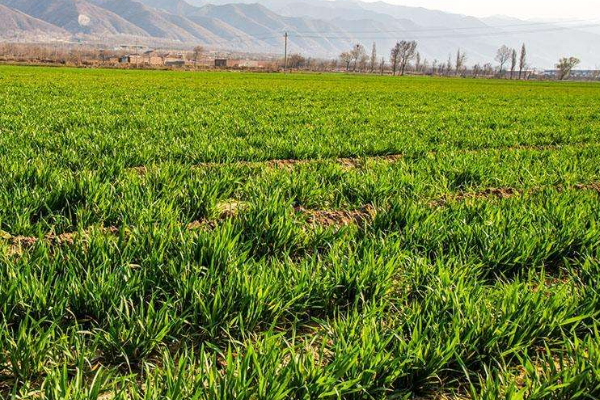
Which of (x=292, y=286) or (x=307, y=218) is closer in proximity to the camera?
(x=292, y=286)

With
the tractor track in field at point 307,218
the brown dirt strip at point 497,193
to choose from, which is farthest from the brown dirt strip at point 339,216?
the brown dirt strip at point 497,193

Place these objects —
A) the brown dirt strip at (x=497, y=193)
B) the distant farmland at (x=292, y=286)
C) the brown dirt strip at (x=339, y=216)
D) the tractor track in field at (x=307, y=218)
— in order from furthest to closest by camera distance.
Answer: the brown dirt strip at (x=497, y=193)
the brown dirt strip at (x=339, y=216)
the tractor track in field at (x=307, y=218)
the distant farmland at (x=292, y=286)

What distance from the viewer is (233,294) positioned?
2.86m

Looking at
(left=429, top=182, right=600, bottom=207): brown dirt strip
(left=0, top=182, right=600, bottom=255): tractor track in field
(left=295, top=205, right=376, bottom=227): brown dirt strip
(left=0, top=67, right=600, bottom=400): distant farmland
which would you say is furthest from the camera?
(left=429, top=182, right=600, bottom=207): brown dirt strip

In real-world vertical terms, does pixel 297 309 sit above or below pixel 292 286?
below

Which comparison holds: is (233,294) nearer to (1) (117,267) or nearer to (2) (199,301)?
(2) (199,301)

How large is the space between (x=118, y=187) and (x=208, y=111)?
10.7m

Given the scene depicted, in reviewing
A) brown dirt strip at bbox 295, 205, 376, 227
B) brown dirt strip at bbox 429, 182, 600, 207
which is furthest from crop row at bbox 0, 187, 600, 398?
brown dirt strip at bbox 429, 182, 600, 207

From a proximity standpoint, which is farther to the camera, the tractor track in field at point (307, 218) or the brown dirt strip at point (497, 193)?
the brown dirt strip at point (497, 193)

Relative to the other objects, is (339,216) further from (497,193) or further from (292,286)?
(497,193)

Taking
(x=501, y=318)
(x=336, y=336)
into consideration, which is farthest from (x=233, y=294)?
(x=501, y=318)

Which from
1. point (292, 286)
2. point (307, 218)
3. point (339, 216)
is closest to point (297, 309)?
point (292, 286)

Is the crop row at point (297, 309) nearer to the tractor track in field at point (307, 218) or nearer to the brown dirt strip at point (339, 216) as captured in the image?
the tractor track in field at point (307, 218)

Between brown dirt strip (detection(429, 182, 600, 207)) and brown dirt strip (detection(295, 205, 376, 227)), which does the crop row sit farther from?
brown dirt strip (detection(429, 182, 600, 207))
